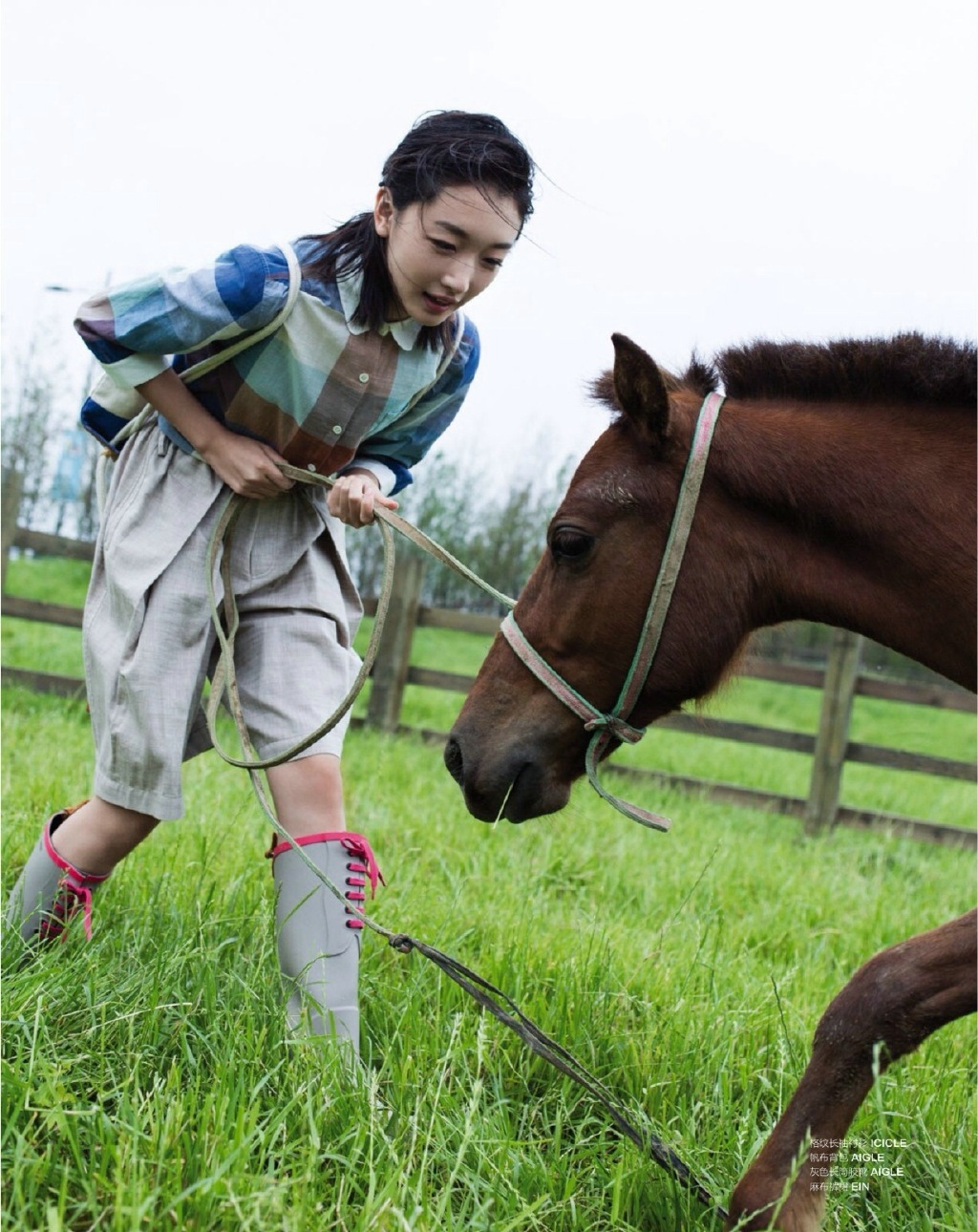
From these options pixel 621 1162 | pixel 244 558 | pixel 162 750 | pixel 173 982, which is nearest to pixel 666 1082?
pixel 621 1162

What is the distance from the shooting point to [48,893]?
7.84 ft

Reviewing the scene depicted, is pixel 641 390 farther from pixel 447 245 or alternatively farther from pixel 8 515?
pixel 8 515

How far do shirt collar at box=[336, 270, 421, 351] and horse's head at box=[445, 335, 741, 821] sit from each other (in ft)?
1.77

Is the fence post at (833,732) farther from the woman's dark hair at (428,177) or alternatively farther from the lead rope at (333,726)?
the woman's dark hair at (428,177)

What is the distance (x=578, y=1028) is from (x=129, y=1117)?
1028 millimetres

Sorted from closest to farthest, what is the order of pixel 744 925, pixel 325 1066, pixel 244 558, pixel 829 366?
1. pixel 325 1066
2. pixel 829 366
3. pixel 244 558
4. pixel 744 925

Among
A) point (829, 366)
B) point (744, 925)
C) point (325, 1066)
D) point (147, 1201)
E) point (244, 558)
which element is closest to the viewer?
point (147, 1201)

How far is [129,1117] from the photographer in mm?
1722

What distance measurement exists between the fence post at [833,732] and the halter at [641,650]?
4.85 metres

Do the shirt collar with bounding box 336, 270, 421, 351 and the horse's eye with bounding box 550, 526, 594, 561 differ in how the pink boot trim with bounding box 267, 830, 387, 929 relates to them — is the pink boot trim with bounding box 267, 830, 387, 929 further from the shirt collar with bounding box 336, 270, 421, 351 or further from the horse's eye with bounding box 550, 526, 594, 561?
the shirt collar with bounding box 336, 270, 421, 351

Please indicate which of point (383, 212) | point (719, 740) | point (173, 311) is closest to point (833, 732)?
point (719, 740)

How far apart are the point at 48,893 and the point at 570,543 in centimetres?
142

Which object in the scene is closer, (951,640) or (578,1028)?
(951,640)

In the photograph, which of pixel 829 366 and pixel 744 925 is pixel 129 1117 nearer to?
pixel 829 366
